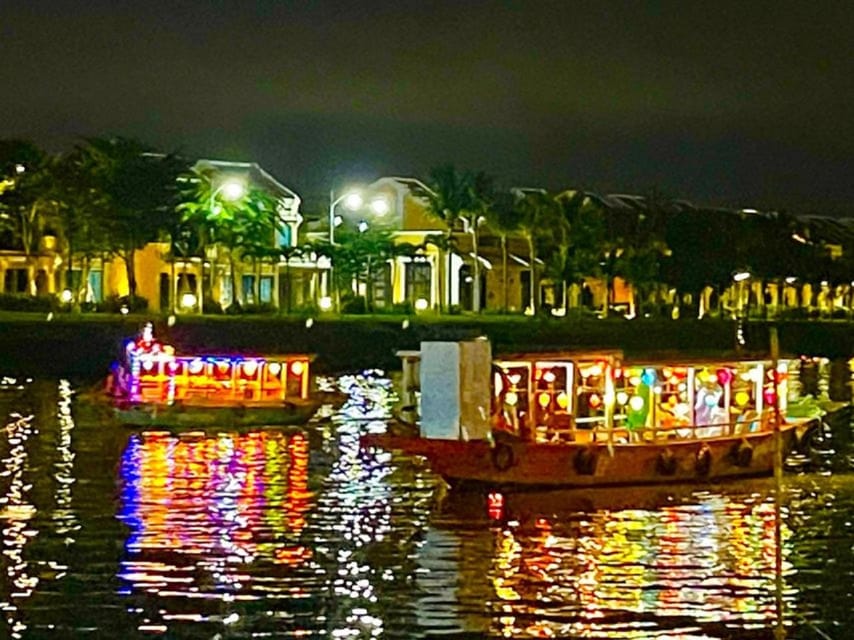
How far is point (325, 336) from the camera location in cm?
7388

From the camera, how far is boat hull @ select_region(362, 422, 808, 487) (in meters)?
30.2

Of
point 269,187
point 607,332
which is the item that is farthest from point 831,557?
point 269,187

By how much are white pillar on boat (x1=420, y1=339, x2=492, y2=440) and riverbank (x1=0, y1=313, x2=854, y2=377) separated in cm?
2698

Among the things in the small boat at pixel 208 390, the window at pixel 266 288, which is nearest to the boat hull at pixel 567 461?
the small boat at pixel 208 390

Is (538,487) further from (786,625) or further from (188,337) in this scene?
(188,337)

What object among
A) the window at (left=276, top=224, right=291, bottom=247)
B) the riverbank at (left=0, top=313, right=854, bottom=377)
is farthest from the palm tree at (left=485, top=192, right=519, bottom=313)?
the window at (left=276, top=224, right=291, bottom=247)

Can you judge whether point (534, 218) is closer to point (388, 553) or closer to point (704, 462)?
point (704, 462)

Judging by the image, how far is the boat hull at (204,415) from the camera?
43438mm

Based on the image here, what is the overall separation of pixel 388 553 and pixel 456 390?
16.8ft

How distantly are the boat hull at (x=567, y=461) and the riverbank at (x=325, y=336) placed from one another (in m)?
23.9

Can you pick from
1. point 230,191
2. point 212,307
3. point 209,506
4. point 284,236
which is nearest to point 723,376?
point 209,506

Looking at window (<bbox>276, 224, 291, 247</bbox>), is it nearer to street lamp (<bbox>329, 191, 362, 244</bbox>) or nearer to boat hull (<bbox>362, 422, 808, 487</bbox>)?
street lamp (<bbox>329, 191, 362, 244</bbox>)

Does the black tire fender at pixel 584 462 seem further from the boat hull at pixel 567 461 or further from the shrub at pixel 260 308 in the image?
the shrub at pixel 260 308

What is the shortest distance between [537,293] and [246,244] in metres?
20.9
